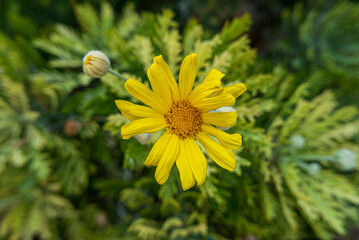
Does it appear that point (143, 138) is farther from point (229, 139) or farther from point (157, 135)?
point (229, 139)

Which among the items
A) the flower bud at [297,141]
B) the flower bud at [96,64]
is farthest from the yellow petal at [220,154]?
the flower bud at [297,141]

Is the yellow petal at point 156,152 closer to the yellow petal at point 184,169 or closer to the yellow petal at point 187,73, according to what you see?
the yellow petal at point 184,169

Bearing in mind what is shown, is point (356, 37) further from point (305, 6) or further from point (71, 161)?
point (71, 161)

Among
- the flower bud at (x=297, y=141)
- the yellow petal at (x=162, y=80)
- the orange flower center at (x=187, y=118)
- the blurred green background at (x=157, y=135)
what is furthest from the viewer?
the flower bud at (x=297, y=141)

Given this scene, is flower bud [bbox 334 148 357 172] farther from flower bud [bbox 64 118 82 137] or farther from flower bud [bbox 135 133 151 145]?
flower bud [bbox 64 118 82 137]

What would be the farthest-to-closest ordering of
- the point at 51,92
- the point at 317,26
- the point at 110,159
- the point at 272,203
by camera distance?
the point at 317,26
the point at 110,159
the point at 51,92
the point at 272,203

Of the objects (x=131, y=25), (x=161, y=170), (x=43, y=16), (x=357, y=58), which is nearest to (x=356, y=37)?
(x=357, y=58)

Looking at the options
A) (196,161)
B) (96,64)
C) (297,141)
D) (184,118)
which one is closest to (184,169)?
(196,161)

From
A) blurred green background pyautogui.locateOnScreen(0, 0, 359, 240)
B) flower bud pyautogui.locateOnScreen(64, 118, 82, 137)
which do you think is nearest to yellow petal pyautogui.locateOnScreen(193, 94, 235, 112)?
blurred green background pyautogui.locateOnScreen(0, 0, 359, 240)
